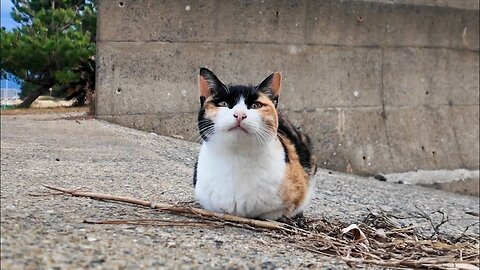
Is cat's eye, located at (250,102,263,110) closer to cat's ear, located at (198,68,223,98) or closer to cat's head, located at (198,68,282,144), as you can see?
cat's head, located at (198,68,282,144)

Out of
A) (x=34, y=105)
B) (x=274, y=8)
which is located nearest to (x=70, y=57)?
(x=34, y=105)

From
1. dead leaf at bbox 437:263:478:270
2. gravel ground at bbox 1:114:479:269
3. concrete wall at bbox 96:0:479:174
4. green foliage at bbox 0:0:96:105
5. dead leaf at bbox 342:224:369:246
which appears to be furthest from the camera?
concrete wall at bbox 96:0:479:174

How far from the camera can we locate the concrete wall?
4926mm

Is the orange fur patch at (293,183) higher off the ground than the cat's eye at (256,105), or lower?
lower

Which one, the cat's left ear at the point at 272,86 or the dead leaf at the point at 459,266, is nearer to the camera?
the dead leaf at the point at 459,266

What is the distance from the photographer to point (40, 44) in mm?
4043

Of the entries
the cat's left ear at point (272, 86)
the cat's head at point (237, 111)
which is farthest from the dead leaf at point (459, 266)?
the cat's left ear at point (272, 86)

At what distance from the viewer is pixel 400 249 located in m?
2.09

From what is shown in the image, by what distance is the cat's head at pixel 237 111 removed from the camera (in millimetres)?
1955

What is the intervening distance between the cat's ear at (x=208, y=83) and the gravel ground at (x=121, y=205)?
443 millimetres

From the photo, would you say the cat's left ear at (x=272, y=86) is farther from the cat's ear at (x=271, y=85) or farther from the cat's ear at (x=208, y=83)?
the cat's ear at (x=208, y=83)

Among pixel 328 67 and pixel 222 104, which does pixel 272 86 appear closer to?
pixel 222 104

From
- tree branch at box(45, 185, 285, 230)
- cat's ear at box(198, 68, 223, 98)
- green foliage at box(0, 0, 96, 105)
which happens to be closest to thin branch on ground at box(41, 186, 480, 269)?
tree branch at box(45, 185, 285, 230)

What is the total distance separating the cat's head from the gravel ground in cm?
31
